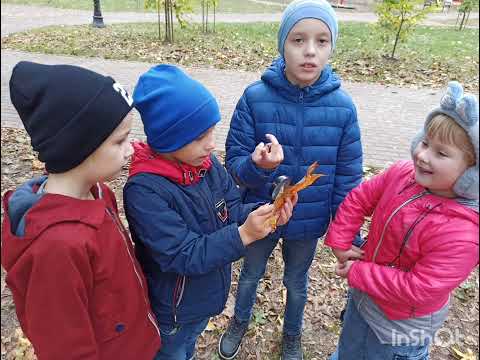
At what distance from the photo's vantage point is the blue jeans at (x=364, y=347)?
1.76 meters

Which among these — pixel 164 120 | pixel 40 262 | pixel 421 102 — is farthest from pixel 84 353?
pixel 421 102

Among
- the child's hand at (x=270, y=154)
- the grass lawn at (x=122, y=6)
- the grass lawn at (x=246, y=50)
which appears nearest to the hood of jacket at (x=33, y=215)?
the child's hand at (x=270, y=154)

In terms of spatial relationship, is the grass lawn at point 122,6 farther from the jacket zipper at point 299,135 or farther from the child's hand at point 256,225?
the child's hand at point 256,225

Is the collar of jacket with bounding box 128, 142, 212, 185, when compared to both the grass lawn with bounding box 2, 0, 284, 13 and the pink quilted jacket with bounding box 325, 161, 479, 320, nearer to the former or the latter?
the pink quilted jacket with bounding box 325, 161, 479, 320

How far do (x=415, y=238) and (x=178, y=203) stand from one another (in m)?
0.92

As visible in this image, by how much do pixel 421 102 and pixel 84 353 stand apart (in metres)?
7.03

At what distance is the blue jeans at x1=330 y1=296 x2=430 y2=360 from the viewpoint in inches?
69.4

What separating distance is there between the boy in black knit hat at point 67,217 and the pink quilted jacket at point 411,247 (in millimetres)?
1011

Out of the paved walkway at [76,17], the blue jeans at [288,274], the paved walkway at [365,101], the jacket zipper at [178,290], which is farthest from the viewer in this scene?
the paved walkway at [76,17]

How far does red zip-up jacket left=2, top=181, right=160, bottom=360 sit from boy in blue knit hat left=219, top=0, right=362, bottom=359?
0.76 metres

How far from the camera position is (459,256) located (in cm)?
146

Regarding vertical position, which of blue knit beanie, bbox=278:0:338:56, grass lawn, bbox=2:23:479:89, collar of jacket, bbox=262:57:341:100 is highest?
blue knit beanie, bbox=278:0:338:56

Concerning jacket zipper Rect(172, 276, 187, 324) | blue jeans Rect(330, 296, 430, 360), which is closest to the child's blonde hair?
blue jeans Rect(330, 296, 430, 360)

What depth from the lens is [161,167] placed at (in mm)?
1605
